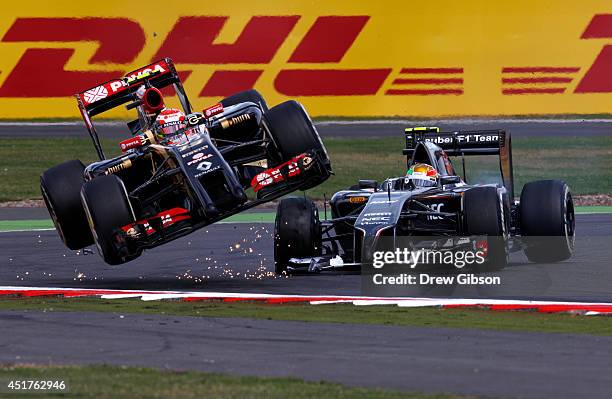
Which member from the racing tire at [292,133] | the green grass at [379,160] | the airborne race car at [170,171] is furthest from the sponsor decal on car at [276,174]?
the green grass at [379,160]

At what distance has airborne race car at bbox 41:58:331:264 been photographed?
1523 centimetres

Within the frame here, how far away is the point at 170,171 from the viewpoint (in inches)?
619

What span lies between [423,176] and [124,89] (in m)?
3.94

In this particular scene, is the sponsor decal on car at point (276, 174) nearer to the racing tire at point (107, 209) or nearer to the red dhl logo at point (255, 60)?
the racing tire at point (107, 209)

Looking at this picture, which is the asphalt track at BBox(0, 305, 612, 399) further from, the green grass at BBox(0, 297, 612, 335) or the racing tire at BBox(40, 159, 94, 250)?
the racing tire at BBox(40, 159, 94, 250)

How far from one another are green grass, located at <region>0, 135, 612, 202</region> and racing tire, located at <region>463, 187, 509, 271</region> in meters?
12.6

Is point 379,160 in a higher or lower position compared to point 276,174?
lower

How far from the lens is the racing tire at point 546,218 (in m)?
16.6

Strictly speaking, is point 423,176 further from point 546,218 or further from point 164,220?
point 164,220

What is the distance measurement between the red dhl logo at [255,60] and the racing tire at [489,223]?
16.3m

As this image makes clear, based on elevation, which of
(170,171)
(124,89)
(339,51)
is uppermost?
(124,89)

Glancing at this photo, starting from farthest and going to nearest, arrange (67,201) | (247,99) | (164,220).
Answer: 1. (247,99)
2. (67,201)
3. (164,220)

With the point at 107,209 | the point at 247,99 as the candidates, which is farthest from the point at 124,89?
the point at 107,209

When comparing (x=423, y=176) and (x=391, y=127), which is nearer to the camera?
(x=423, y=176)
